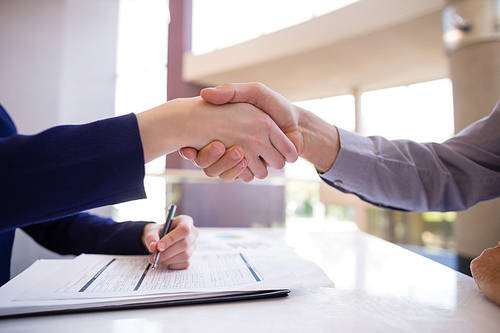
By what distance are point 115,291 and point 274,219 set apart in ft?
7.97

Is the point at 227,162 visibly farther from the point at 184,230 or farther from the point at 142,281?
the point at 142,281

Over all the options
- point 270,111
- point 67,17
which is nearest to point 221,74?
point 67,17

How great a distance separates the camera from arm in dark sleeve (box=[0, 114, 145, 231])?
40 cm

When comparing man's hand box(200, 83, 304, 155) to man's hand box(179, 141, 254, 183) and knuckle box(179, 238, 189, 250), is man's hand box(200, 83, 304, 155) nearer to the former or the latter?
man's hand box(179, 141, 254, 183)

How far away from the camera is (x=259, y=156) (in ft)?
2.66

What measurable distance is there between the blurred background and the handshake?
0.41 feet

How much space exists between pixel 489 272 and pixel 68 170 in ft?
2.00

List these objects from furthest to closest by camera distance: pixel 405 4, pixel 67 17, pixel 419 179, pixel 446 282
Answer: pixel 405 4 < pixel 67 17 < pixel 419 179 < pixel 446 282

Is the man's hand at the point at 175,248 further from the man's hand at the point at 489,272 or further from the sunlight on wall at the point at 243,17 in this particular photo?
the sunlight on wall at the point at 243,17

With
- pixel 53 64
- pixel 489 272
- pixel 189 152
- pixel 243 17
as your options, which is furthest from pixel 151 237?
pixel 243 17

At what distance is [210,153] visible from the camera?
707 millimetres

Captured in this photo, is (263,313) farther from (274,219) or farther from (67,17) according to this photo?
(274,219)

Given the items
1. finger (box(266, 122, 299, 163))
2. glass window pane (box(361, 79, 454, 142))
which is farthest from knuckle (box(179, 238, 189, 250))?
glass window pane (box(361, 79, 454, 142))

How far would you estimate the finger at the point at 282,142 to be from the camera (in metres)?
0.74
